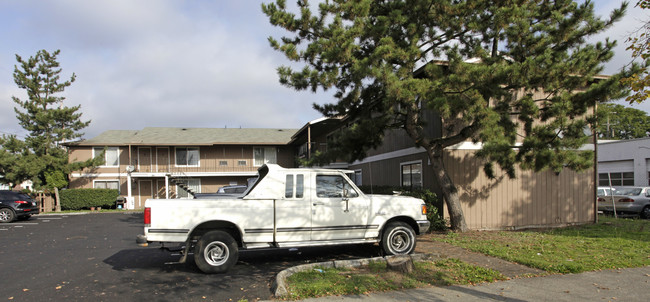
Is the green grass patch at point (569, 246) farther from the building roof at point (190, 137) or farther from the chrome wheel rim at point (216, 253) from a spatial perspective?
the building roof at point (190, 137)

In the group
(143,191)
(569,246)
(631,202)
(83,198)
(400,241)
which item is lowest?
(83,198)

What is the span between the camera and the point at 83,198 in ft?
94.1

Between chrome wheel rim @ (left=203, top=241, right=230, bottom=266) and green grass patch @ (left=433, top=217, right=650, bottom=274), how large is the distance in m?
5.36

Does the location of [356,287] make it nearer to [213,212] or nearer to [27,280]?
[213,212]

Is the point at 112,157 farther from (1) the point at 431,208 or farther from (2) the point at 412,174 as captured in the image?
(1) the point at 431,208

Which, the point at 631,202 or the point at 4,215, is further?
the point at 4,215

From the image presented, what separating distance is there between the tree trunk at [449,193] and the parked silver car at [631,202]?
9812mm

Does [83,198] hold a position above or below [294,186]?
below

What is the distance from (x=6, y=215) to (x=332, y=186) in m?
18.8

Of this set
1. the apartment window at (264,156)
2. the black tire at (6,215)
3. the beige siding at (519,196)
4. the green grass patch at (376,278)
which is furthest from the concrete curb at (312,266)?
the apartment window at (264,156)

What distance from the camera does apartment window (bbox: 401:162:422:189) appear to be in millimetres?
14172

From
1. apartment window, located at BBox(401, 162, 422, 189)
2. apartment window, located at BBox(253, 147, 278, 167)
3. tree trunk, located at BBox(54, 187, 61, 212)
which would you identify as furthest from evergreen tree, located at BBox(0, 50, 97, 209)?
apartment window, located at BBox(401, 162, 422, 189)

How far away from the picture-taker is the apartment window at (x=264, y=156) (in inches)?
1336

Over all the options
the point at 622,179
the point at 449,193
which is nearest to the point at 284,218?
the point at 449,193
